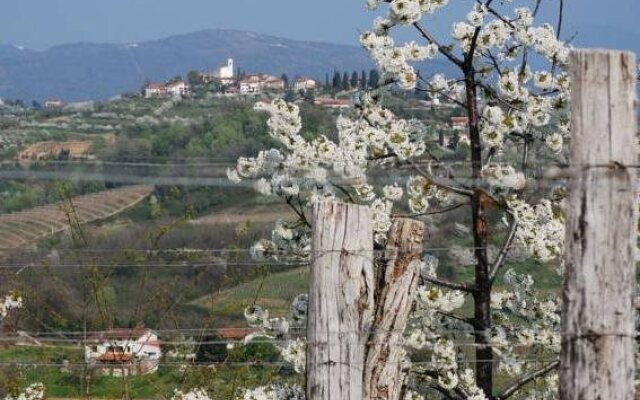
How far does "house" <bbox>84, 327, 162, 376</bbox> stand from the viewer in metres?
7.25

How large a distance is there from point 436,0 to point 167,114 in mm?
57528

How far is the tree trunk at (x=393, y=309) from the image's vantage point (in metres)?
4.44

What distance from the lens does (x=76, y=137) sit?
173 ft

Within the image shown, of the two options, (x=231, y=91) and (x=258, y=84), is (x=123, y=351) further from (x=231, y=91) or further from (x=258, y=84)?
(x=231, y=91)

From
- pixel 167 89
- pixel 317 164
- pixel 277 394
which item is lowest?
pixel 277 394

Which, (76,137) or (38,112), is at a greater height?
(38,112)

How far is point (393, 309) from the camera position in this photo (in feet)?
15.2

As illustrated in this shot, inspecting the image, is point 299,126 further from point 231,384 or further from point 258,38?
point 258,38

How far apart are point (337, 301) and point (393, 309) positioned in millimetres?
601

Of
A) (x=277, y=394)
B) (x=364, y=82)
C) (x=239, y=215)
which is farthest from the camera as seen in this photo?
(x=239, y=215)

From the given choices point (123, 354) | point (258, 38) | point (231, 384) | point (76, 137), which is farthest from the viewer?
point (258, 38)

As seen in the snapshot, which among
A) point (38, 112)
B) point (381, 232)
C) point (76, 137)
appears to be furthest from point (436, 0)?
point (38, 112)

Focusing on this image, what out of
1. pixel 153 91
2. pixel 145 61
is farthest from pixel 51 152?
pixel 145 61

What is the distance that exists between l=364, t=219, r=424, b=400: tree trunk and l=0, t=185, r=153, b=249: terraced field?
18.6 m
